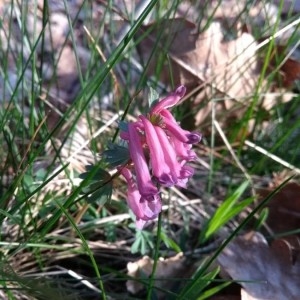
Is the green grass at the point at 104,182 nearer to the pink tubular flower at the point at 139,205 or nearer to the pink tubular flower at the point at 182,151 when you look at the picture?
the pink tubular flower at the point at 139,205

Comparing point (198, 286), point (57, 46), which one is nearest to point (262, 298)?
point (198, 286)

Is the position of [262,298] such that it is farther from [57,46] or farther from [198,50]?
[57,46]

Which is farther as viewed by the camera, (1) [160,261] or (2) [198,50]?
(2) [198,50]

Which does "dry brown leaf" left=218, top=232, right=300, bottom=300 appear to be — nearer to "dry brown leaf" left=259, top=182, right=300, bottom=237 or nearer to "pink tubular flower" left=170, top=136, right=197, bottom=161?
"dry brown leaf" left=259, top=182, right=300, bottom=237

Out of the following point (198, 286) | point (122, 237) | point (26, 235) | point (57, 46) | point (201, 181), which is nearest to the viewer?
point (198, 286)

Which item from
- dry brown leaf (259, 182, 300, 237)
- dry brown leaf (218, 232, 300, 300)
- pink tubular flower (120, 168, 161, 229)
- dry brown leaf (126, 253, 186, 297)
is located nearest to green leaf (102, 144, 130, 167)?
pink tubular flower (120, 168, 161, 229)

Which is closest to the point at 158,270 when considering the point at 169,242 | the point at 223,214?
the point at 169,242

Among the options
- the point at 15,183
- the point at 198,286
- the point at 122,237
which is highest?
the point at 15,183

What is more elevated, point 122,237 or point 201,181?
point 201,181

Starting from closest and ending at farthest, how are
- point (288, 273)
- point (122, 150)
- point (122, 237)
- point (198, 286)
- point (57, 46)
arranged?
1. point (122, 150)
2. point (198, 286)
3. point (288, 273)
4. point (122, 237)
5. point (57, 46)
